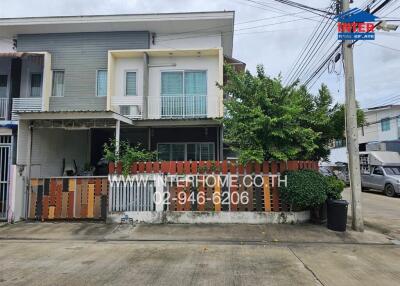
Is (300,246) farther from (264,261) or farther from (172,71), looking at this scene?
(172,71)

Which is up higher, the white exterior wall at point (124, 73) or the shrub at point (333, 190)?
the white exterior wall at point (124, 73)

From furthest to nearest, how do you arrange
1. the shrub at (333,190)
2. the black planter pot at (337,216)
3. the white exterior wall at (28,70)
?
1. the white exterior wall at (28,70)
2. the shrub at (333,190)
3. the black planter pot at (337,216)

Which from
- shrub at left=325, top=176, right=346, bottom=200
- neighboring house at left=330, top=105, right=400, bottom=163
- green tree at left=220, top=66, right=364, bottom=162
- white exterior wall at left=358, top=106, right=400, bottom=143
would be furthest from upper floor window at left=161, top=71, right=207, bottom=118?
white exterior wall at left=358, top=106, right=400, bottom=143

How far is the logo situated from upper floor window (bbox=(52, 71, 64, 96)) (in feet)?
42.2

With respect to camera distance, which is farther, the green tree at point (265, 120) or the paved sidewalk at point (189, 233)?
the green tree at point (265, 120)

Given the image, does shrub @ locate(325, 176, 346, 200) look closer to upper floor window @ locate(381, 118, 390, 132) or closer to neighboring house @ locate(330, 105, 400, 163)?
neighboring house @ locate(330, 105, 400, 163)

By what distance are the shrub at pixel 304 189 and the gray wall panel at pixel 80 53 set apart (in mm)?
10127

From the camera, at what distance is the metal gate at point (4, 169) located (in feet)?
34.9

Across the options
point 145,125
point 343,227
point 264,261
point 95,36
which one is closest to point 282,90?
point 343,227

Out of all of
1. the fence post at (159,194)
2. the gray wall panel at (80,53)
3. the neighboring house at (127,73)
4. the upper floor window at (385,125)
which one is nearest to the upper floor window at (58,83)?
the neighboring house at (127,73)

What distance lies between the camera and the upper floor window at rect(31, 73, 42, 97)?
16.6m

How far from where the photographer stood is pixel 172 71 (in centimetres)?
1641

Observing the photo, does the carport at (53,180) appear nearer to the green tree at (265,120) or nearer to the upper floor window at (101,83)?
the green tree at (265,120)

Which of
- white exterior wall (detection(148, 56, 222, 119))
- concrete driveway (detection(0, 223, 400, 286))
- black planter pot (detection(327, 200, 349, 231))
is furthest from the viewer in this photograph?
white exterior wall (detection(148, 56, 222, 119))
